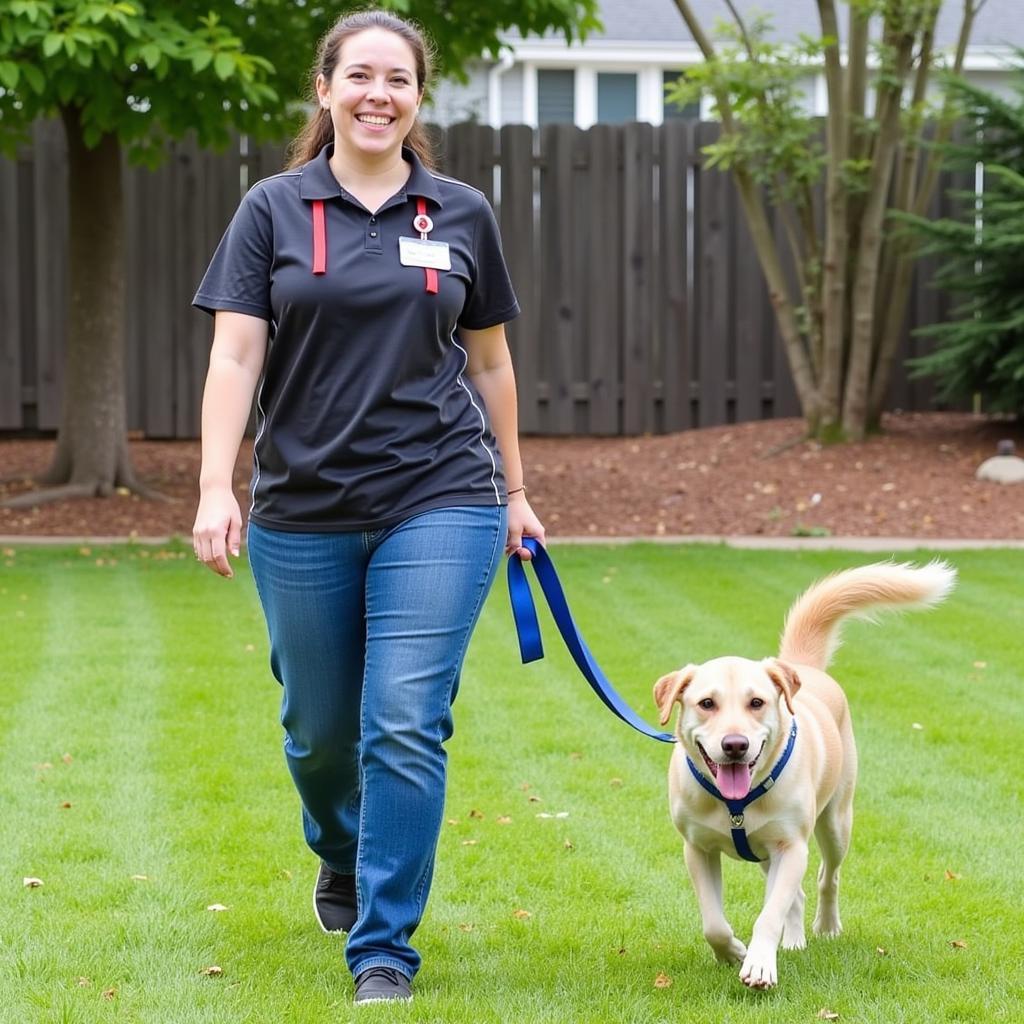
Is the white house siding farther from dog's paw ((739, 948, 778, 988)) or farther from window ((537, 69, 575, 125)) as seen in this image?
dog's paw ((739, 948, 778, 988))

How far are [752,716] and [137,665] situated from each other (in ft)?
14.9

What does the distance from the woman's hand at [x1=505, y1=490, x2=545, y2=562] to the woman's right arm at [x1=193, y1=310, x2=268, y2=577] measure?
30.3 inches

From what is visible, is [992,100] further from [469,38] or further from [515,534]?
[515,534]

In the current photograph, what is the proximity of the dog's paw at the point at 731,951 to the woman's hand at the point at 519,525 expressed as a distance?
42.5 inches

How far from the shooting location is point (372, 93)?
151 inches

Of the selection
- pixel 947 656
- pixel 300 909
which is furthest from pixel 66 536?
pixel 300 909

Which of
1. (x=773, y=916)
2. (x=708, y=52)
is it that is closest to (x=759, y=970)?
(x=773, y=916)

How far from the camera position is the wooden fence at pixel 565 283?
15.5 m

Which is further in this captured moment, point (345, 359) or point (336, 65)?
point (336, 65)

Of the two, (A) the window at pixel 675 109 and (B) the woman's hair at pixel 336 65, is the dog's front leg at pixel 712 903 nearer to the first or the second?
(B) the woman's hair at pixel 336 65

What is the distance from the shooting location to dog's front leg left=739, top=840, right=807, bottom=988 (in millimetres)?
3689

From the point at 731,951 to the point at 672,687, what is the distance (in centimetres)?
66

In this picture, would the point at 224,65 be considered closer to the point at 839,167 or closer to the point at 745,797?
the point at 839,167

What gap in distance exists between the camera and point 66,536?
11711 mm
